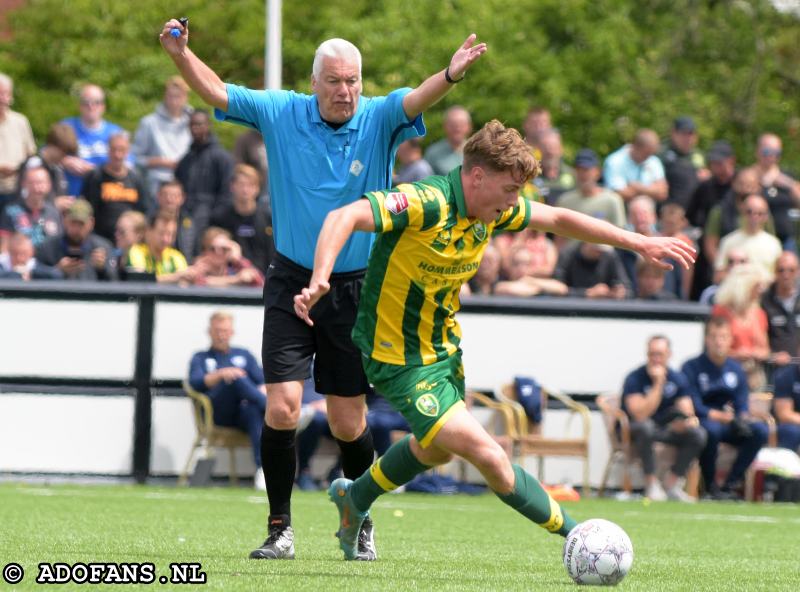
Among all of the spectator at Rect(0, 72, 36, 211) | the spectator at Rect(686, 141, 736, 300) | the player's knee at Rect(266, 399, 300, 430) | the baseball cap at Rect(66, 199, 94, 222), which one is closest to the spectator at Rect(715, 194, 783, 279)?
the spectator at Rect(686, 141, 736, 300)

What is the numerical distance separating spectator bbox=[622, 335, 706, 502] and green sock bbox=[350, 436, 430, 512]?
7.70m

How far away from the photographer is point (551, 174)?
17.5 meters

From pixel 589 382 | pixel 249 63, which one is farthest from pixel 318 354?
pixel 249 63

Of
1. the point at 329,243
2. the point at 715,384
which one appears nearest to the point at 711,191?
the point at 715,384

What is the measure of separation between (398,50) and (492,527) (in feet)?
57.6

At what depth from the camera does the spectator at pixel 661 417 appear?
15.4m

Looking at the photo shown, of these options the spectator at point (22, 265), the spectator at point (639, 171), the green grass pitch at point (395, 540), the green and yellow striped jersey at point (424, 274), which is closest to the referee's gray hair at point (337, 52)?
the green and yellow striped jersey at point (424, 274)

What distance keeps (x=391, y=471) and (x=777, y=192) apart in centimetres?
1053

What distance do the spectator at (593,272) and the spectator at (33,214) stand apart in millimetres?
4870

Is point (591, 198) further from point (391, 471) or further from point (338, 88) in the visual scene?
point (391, 471)

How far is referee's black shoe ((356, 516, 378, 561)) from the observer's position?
847 cm

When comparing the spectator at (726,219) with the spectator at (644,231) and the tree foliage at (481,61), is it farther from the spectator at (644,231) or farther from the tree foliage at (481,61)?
the tree foliage at (481,61)

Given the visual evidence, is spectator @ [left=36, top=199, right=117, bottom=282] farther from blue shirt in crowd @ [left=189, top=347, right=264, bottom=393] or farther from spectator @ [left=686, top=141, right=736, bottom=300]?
spectator @ [left=686, top=141, right=736, bottom=300]

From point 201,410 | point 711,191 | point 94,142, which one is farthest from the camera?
point 711,191
